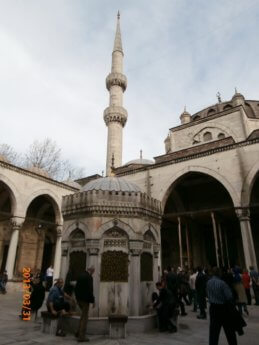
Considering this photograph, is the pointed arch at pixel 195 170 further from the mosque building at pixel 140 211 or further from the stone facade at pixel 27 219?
the stone facade at pixel 27 219

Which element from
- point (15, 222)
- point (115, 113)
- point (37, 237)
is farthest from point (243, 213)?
point (37, 237)

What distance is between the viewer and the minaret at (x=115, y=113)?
1938cm

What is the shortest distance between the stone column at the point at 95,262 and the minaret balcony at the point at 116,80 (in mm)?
18480

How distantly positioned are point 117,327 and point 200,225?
1436 centimetres

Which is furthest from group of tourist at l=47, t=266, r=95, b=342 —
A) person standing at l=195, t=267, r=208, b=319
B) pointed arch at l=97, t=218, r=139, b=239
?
person standing at l=195, t=267, r=208, b=319

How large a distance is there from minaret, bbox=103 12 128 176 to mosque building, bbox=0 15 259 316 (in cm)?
8

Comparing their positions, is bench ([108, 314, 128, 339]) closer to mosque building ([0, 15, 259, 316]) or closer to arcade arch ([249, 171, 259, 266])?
mosque building ([0, 15, 259, 316])

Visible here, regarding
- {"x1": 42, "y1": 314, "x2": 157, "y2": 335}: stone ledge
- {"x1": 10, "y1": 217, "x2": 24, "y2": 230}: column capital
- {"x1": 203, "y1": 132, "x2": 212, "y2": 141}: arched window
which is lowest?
{"x1": 42, "y1": 314, "x2": 157, "y2": 335}: stone ledge

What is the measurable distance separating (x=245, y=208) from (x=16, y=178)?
11245 mm

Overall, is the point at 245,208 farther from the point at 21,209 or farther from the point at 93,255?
the point at 21,209

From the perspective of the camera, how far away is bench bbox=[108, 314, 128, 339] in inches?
159

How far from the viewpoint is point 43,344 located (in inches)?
144

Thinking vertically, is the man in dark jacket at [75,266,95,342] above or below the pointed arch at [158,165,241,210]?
below

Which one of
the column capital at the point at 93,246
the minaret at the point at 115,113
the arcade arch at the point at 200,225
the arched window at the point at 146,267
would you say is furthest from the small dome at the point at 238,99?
the column capital at the point at 93,246
